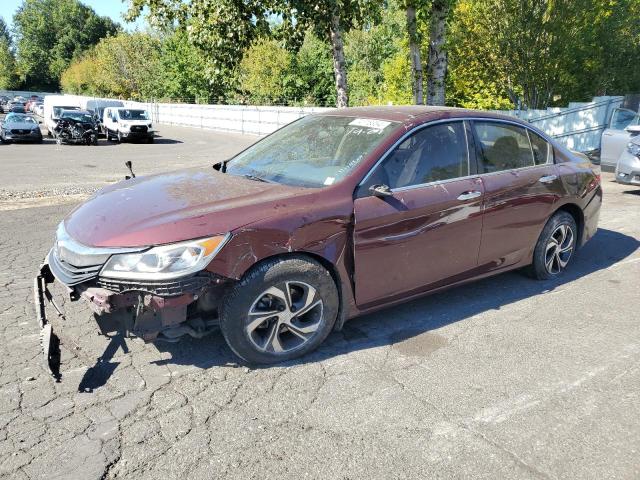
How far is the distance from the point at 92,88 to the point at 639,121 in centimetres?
7705

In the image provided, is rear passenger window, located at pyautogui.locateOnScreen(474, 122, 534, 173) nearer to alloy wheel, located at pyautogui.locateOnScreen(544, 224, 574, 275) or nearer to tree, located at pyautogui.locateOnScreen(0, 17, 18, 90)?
alloy wheel, located at pyautogui.locateOnScreen(544, 224, 574, 275)

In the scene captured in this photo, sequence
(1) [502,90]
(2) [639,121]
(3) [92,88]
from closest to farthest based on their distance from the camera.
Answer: (2) [639,121] → (1) [502,90] → (3) [92,88]

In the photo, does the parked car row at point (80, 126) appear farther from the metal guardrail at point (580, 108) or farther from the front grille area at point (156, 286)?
the front grille area at point (156, 286)

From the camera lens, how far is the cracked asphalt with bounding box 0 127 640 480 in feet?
8.54

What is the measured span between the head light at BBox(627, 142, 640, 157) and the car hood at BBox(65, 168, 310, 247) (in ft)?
25.6

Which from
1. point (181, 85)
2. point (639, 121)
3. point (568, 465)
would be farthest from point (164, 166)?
point (181, 85)

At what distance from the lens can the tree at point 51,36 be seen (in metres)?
93.2

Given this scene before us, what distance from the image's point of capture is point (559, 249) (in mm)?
5133

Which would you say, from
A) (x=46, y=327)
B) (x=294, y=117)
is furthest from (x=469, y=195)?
(x=294, y=117)

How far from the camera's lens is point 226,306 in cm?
323

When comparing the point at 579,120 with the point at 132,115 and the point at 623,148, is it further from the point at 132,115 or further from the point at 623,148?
the point at 132,115

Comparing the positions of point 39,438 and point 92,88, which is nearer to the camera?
point 39,438

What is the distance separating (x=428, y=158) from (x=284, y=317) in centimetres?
169

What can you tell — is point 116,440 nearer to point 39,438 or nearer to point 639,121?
point 39,438
